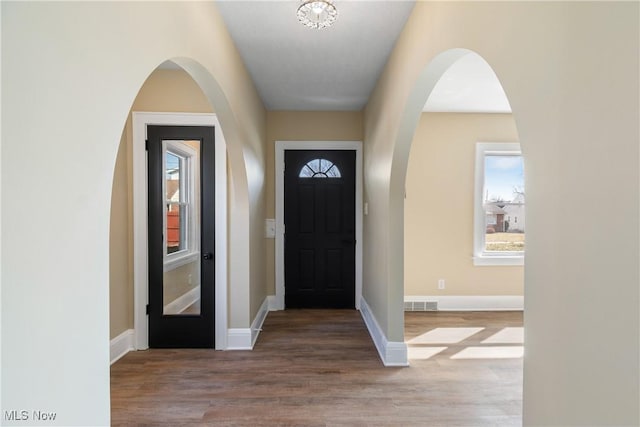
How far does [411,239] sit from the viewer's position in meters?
4.28

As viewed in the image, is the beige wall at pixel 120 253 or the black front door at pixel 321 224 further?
the black front door at pixel 321 224

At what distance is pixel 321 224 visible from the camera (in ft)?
14.4

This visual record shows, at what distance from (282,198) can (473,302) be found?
2761 mm

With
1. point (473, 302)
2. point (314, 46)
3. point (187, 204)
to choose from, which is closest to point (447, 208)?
point (473, 302)

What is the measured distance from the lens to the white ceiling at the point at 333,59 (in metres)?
2.15

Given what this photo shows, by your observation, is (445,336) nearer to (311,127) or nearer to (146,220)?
(311,127)

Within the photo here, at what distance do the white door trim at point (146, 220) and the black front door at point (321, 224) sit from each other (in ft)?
4.63

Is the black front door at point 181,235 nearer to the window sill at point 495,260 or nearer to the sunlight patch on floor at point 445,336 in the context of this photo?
the sunlight patch on floor at point 445,336

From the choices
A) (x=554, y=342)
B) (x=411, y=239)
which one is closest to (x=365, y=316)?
(x=411, y=239)

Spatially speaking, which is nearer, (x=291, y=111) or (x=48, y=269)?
(x=48, y=269)

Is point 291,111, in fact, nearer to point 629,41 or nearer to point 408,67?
point 408,67

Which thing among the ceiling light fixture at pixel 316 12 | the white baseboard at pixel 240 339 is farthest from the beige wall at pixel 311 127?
the ceiling light fixture at pixel 316 12

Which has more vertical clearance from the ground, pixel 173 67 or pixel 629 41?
pixel 173 67

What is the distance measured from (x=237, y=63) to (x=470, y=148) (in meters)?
3.02
